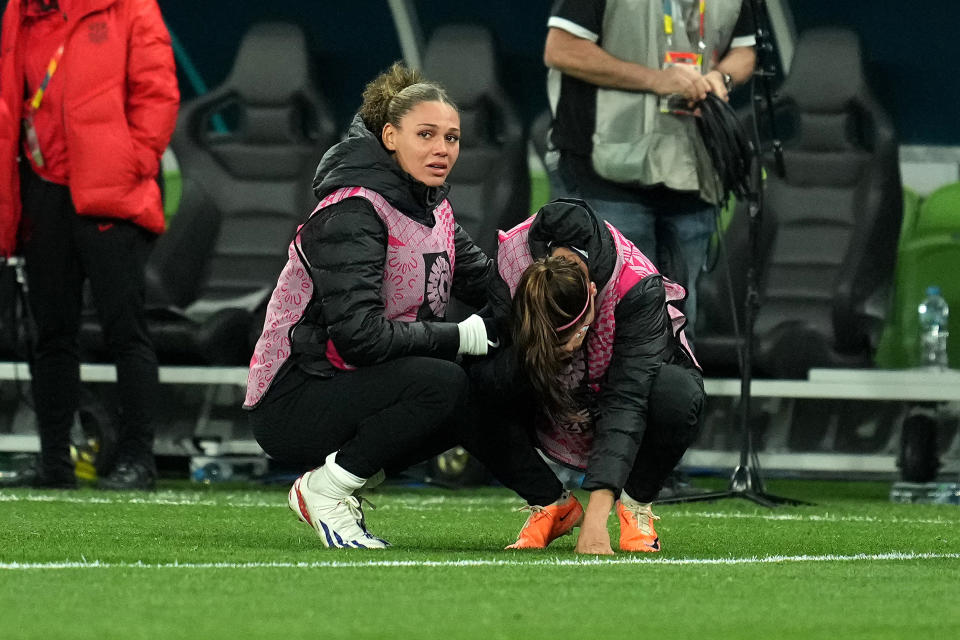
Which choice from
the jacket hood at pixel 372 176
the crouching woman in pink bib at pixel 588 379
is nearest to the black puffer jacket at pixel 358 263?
the jacket hood at pixel 372 176

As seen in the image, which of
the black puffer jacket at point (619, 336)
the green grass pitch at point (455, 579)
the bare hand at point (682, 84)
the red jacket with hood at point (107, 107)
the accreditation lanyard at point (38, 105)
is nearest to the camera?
the green grass pitch at point (455, 579)

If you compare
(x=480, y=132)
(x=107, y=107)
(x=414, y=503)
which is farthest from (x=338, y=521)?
(x=480, y=132)

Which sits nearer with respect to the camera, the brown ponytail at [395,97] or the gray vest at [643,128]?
the brown ponytail at [395,97]

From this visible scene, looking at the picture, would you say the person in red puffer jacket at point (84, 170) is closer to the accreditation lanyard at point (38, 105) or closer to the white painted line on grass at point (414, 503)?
the accreditation lanyard at point (38, 105)

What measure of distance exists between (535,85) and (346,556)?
4.56 meters

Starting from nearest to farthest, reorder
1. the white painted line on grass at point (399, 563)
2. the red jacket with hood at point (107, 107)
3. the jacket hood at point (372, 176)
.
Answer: the white painted line on grass at point (399, 563)
the jacket hood at point (372, 176)
the red jacket with hood at point (107, 107)

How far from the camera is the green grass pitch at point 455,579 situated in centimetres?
298

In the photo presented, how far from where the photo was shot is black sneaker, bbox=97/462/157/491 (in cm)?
616

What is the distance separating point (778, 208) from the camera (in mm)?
7738

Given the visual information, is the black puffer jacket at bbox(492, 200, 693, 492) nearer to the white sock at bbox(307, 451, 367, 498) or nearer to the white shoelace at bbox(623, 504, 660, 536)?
the white shoelace at bbox(623, 504, 660, 536)

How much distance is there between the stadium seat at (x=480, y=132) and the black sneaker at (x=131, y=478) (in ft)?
6.18

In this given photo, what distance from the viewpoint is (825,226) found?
300 inches

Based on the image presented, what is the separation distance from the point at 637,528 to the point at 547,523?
20 centimetres

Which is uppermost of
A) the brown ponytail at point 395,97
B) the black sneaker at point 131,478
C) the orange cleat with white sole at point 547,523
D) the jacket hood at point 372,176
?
the brown ponytail at point 395,97
